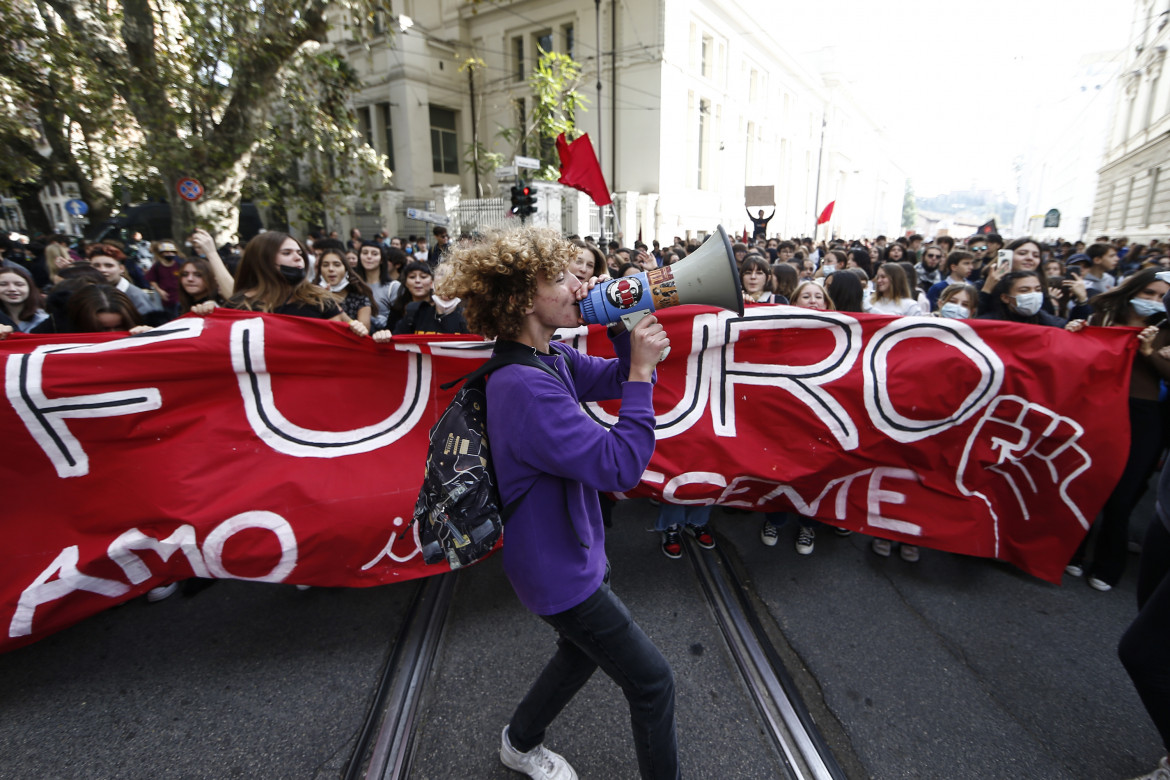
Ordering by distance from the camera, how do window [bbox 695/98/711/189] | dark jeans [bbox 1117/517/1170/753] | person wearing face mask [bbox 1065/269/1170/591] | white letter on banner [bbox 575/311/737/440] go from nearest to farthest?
dark jeans [bbox 1117/517/1170/753] < person wearing face mask [bbox 1065/269/1170/591] < white letter on banner [bbox 575/311/737/440] < window [bbox 695/98/711/189]

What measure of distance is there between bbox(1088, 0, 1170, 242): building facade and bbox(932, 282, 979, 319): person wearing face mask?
23913 mm

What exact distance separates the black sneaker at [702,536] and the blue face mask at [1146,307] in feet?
9.29

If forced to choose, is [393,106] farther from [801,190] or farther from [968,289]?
[801,190]

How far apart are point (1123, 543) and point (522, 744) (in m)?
3.55

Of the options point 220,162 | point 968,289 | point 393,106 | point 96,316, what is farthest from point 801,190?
point 96,316

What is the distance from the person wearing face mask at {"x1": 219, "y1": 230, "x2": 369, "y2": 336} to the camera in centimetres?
372

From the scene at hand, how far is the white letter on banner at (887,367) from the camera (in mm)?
3156

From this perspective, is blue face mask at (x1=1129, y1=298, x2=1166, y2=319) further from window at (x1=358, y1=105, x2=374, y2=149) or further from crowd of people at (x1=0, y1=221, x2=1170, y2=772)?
window at (x1=358, y1=105, x2=374, y2=149)

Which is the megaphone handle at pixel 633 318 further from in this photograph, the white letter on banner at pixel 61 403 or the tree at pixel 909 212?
the tree at pixel 909 212

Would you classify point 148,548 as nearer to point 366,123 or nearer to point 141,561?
point 141,561

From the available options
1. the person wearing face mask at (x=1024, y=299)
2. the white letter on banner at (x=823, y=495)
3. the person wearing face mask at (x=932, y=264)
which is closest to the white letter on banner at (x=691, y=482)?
the white letter on banner at (x=823, y=495)

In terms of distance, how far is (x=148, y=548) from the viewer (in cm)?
268

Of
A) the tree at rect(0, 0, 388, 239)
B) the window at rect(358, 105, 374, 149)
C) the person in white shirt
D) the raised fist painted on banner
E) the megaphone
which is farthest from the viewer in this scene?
the window at rect(358, 105, 374, 149)

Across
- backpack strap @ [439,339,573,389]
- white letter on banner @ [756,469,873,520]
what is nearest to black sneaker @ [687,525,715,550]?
white letter on banner @ [756,469,873,520]
